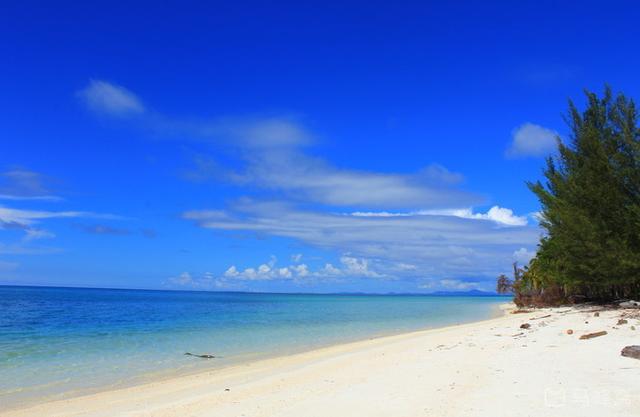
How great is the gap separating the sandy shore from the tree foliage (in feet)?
28.7

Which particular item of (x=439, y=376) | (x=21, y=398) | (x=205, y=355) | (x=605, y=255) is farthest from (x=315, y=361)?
(x=605, y=255)

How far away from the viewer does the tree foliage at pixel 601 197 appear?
2209 centimetres

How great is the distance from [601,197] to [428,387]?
18096 millimetres

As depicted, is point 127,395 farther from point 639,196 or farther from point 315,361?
point 639,196

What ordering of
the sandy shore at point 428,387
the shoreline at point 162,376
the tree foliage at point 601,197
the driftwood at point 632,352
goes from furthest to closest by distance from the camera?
1. the tree foliage at point 601,197
2. the shoreline at point 162,376
3. the driftwood at point 632,352
4. the sandy shore at point 428,387

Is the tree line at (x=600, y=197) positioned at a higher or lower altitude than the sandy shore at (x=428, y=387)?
higher

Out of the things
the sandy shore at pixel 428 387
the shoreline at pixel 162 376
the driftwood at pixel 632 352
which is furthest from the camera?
the shoreline at pixel 162 376

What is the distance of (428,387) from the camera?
876cm

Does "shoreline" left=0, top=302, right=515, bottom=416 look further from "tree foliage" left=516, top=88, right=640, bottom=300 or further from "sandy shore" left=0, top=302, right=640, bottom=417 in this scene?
"tree foliage" left=516, top=88, right=640, bottom=300

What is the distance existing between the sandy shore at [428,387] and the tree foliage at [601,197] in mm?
8763

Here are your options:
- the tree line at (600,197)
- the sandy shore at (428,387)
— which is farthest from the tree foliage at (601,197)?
the sandy shore at (428,387)

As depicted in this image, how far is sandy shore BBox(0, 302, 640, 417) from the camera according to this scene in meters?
7.31

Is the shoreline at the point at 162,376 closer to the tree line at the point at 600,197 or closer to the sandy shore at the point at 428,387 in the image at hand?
the sandy shore at the point at 428,387

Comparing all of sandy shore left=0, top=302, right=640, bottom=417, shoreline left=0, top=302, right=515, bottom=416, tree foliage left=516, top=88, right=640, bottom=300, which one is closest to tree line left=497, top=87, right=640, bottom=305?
tree foliage left=516, top=88, right=640, bottom=300
